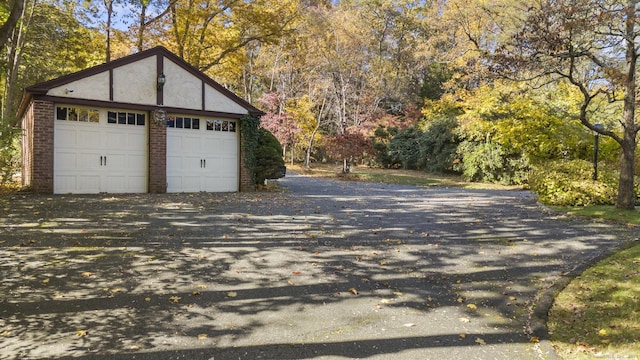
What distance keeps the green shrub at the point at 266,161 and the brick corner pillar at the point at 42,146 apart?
5742mm

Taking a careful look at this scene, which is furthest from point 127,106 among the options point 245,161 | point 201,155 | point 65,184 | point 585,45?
point 585,45

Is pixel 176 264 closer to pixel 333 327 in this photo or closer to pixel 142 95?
pixel 333 327

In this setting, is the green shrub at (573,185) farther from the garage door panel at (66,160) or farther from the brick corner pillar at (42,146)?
the brick corner pillar at (42,146)

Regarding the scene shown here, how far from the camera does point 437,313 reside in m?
3.79

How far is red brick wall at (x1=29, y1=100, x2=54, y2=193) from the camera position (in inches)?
407

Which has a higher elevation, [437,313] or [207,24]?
[207,24]

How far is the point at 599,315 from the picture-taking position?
3812mm

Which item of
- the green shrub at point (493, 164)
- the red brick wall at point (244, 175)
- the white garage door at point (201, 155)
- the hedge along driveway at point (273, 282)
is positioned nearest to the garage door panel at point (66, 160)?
the white garage door at point (201, 155)

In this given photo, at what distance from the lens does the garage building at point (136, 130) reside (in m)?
10.6

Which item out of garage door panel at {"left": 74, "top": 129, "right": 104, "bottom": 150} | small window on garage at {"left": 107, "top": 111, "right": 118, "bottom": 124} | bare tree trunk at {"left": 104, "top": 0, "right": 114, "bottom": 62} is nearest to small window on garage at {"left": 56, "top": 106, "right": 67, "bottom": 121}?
garage door panel at {"left": 74, "top": 129, "right": 104, "bottom": 150}

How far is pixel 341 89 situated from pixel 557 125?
41.7ft

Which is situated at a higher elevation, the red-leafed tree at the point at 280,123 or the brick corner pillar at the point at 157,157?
the red-leafed tree at the point at 280,123

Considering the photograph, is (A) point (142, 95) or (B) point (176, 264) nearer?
(B) point (176, 264)

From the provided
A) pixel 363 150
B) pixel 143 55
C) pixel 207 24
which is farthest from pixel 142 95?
pixel 363 150
